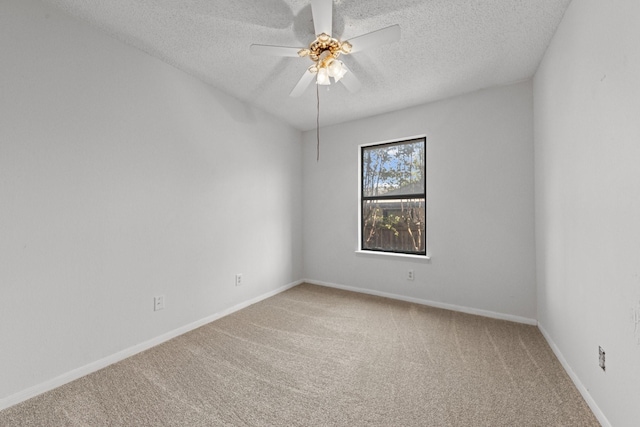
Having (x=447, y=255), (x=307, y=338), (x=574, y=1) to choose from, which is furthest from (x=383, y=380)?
(x=574, y=1)

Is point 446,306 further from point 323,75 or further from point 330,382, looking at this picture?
point 323,75

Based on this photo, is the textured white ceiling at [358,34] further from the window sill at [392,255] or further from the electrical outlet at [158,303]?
the electrical outlet at [158,303]

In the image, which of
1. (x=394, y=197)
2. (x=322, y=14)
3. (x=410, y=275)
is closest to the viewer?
(x=322, y=14)

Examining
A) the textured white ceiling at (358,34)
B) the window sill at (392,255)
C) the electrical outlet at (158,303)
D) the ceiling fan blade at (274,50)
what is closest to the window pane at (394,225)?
the window sill at (392,255)

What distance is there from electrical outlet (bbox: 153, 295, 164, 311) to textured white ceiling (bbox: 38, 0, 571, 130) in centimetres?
208

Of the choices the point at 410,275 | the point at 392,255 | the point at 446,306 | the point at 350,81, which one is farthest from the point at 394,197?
the point at 350,81

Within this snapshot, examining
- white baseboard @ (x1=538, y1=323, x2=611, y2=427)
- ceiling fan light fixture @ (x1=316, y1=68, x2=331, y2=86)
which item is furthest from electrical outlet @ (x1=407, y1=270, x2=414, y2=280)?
ceiling fan light fixture @ (x1=316, y1=68, x2=331, y2=86)

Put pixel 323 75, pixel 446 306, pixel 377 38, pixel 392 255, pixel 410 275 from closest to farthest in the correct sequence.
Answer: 1. pixel 377 38
2. pixel 323 75
3. pixel 446 306
4. pixel 410 275
5. pixel 392 255

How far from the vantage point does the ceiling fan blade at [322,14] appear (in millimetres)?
1453

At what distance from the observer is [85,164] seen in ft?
5.93

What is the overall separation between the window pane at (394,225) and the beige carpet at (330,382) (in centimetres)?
109

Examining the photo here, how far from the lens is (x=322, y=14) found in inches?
60.1

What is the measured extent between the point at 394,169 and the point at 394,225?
765 millimetres

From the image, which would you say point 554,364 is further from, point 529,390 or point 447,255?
point 447,255
